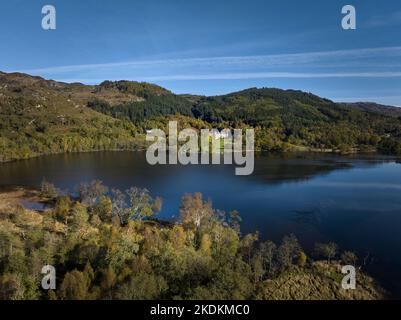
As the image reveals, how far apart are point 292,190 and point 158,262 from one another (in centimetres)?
5454

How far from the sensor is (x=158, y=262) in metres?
28.4

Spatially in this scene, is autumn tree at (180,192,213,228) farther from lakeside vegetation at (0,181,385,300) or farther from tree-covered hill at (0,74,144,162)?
tree-covered hill at (0,74,144,162)

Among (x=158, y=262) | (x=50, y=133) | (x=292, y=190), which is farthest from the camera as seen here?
(x=50, y=133)

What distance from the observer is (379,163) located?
393ft

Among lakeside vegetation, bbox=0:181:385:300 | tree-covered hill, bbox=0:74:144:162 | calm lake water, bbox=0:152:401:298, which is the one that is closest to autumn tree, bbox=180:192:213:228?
lakeside vegetation, bbox=0:181:385:300

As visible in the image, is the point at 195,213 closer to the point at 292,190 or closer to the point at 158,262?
the point at 158,262

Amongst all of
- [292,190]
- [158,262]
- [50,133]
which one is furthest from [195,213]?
[50,133]

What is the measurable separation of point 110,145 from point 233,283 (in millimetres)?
148654

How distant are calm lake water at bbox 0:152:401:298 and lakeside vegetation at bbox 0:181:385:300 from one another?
223 inches

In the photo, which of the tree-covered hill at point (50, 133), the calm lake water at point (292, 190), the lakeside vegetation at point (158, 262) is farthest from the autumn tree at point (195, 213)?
the tree-covered hill at point (50, 133)

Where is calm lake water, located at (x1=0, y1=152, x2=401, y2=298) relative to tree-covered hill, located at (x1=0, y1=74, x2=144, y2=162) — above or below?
below

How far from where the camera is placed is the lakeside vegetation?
24.2 metres

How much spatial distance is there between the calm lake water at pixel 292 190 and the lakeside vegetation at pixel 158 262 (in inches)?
223
